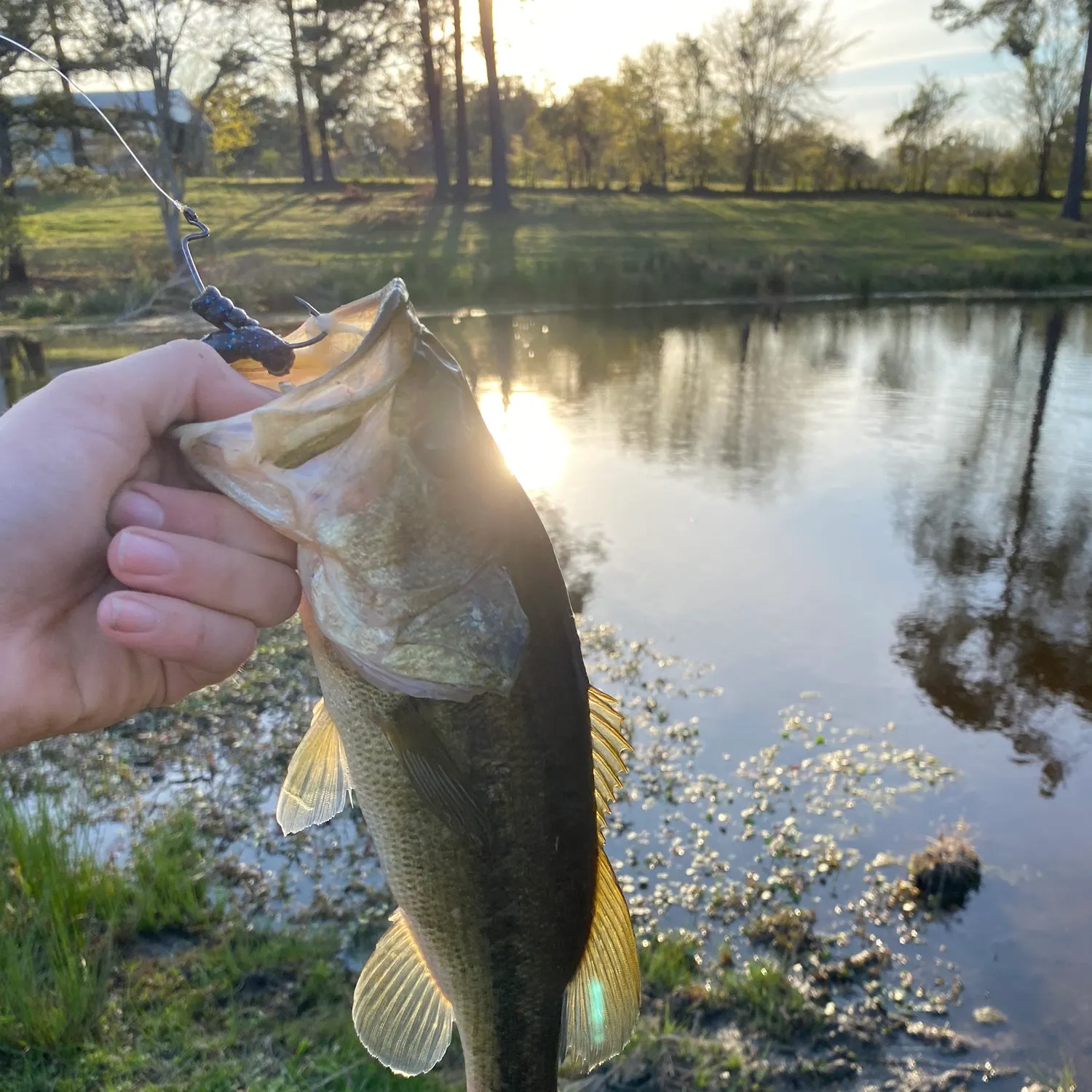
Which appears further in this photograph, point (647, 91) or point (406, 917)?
point (647, 91)

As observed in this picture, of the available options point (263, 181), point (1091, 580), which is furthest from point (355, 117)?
point (1091, 580)

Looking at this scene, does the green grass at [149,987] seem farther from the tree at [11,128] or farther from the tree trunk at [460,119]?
the tree trunk at [460,119]

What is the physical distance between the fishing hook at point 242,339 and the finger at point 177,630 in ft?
1.50

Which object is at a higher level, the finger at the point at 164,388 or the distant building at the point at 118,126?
the distant building at the point at 118,126

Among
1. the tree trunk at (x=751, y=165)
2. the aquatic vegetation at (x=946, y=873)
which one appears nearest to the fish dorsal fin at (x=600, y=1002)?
the aquatic vegetation at (x=946, y=873)

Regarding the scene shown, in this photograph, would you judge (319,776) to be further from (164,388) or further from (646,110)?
(646,110)

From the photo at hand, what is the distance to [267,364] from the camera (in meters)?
1.69

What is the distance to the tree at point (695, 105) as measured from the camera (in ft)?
140

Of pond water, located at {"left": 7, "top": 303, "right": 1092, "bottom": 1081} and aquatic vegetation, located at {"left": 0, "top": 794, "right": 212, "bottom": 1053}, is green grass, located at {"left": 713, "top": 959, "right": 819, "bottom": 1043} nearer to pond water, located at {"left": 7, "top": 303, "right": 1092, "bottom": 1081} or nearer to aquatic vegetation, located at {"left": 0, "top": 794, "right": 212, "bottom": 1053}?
pond water, located at {"left": 7, "top": 303, "right": 1092, "bottom": 1081}

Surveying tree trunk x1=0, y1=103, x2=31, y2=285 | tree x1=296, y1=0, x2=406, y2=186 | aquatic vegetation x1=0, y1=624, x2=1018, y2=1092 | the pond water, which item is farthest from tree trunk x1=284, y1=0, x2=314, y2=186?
aquatic vegetation x1=0, y1=624, x2=1018, y2=1092

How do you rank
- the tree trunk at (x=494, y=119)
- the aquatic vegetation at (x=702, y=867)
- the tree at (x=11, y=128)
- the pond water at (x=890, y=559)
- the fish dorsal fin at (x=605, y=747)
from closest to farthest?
the fish dorsal fin at (x=605, y=747) → the aquatic vegetation at (x=702, y=867) → the pond water at (x=890, y=559) → the tree at (x=11, y=128) → the tree trunk at (x=494, y=119)

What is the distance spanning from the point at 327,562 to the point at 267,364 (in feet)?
1.25

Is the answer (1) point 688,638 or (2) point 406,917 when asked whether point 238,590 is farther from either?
(1) point 688,638

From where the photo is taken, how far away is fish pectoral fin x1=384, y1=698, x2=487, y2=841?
1664mm
